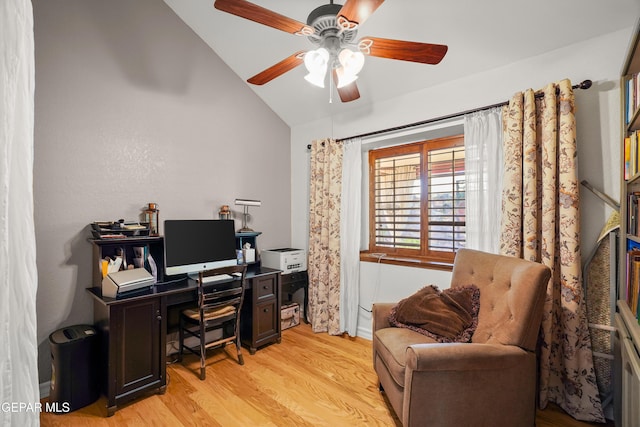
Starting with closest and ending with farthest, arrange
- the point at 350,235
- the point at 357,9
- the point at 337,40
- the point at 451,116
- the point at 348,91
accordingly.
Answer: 1. the point at 357,9
2. the point at 337,40
3. the point at 348,91
4. the point at 451,116
5. the point at 350,235

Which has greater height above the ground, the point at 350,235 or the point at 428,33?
the point at 428,33

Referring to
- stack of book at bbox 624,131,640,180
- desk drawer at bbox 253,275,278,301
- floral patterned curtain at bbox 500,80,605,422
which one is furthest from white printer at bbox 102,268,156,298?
stack of book at bbox 624,131,640,180

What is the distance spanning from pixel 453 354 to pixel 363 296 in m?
1.76

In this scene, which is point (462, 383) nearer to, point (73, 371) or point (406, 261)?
point (406, 261)

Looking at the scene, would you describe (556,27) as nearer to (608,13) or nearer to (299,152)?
(608,13)

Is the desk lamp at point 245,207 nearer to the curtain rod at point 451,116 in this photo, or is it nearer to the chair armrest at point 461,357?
the curtain rod at point 451,116

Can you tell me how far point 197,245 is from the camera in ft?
8.80

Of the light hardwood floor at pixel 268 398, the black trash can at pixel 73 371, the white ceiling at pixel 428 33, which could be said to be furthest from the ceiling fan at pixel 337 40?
the black trash can at pixel 73 371

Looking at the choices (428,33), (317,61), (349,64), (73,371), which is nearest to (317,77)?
(317,61)

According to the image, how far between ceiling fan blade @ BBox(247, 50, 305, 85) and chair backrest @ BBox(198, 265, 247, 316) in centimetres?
142

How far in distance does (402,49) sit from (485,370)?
1.77 metres

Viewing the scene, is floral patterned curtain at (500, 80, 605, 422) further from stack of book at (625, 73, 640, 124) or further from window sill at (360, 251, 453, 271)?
window sill at (360, 251, 453, 271)

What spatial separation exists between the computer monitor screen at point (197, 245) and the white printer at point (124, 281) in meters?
0.20

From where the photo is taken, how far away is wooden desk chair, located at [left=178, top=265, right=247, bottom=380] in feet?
7.74
